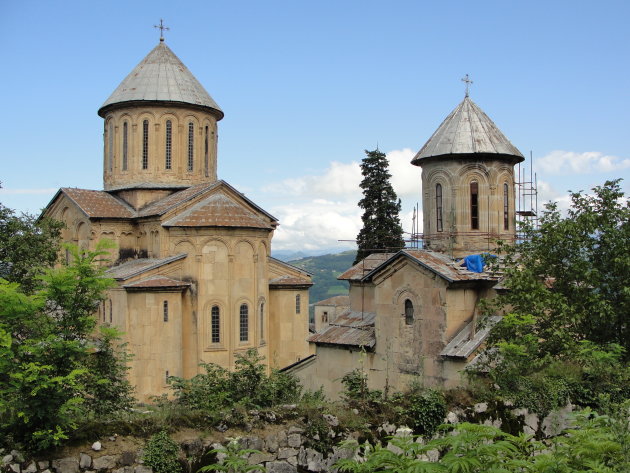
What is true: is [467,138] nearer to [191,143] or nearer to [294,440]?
[294,440]

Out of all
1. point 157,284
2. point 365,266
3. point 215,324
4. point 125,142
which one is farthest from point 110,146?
point 365,266


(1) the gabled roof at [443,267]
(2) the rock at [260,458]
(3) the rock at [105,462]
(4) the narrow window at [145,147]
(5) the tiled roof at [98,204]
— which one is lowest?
(2) the rock at [260,458]

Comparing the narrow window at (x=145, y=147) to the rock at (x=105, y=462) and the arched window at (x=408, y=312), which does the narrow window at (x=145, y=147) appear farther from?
the rock at (x=105, y=462)

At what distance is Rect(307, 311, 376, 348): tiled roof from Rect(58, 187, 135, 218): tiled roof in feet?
31.3

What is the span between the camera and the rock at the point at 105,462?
23.1 feet

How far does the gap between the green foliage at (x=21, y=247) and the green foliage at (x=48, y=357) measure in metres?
9.86

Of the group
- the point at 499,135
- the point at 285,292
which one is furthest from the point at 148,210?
the point at 499,135

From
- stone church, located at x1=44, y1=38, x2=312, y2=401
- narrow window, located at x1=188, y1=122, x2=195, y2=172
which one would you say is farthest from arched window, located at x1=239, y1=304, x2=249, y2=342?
narrow window, located at x1=188, y1=122, x2=195, y2=172

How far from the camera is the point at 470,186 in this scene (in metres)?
16.4

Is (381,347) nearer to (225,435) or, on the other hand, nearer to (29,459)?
(225,435)

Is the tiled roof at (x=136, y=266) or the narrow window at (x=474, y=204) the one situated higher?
the narrow window at (x=474, y=204)

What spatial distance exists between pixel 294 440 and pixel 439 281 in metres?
7.09

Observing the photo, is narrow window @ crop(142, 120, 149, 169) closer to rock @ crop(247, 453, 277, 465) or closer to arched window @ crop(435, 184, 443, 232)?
arched window @ crop(435, 184, 443, 232)

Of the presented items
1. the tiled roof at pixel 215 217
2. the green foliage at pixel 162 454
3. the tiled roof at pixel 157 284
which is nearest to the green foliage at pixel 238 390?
the green foliage at pixel 162 454
